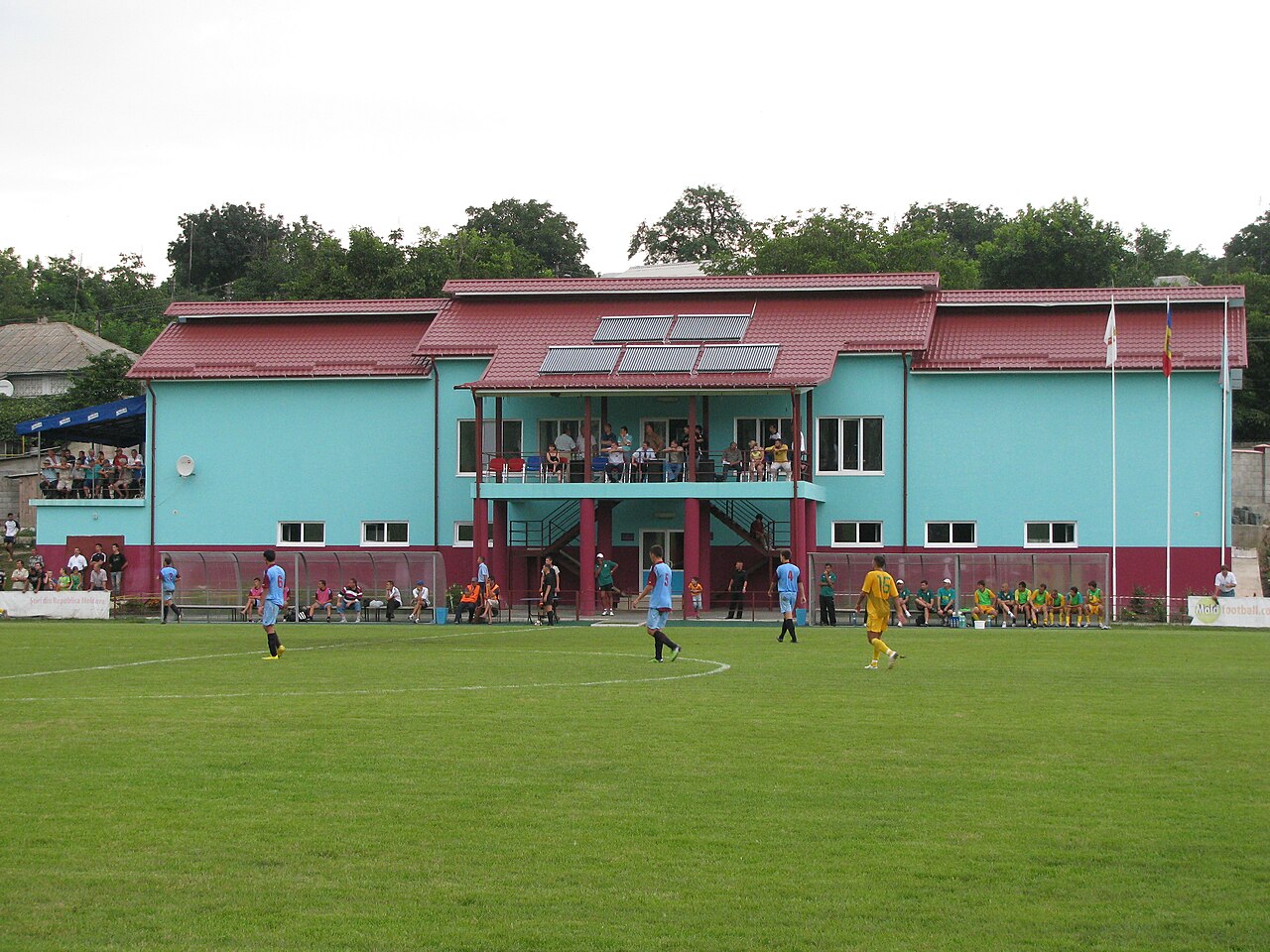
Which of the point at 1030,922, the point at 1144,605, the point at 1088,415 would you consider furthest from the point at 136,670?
the point at 1088,415

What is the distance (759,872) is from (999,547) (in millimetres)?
40191

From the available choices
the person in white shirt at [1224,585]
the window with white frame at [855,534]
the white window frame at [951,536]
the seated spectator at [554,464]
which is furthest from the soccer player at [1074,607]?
the seated spectator at [554,464]

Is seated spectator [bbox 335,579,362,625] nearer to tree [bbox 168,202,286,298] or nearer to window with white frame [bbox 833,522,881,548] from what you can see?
window with white frame [bbox 833,522,881,548]

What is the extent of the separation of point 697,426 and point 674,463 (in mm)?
3548

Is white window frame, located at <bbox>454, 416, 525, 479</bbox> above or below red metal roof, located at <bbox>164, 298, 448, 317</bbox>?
below

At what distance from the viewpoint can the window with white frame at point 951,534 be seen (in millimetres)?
49000

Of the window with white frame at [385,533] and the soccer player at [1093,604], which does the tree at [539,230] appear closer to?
the window with white frame at [385,533]

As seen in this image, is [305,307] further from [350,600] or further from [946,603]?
[946,603]

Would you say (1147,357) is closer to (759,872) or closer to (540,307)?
(540,307)

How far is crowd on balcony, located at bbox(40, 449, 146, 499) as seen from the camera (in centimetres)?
5412

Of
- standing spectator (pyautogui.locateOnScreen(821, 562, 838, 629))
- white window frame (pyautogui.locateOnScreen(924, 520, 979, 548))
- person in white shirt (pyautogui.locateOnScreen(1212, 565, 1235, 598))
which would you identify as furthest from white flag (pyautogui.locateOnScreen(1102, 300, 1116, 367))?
standing spectator (pyautogui.locateOnScreen(821, 562, 838, 629))

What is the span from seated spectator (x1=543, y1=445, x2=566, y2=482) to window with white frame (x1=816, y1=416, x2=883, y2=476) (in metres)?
8.35

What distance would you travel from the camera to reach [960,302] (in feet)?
168

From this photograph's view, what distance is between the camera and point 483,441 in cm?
5206
